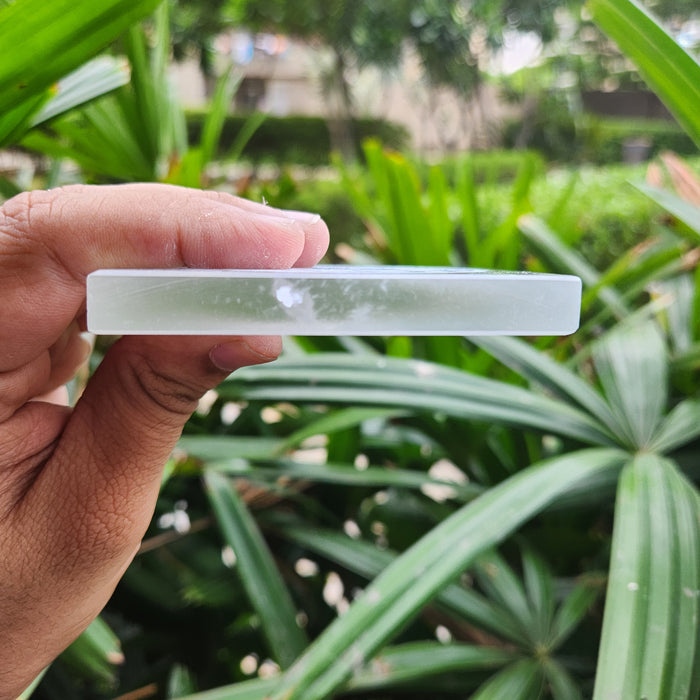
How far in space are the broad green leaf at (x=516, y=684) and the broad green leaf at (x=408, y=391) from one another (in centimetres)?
17

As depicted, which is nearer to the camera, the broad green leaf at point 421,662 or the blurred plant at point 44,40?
the blurred plant at point 44,40

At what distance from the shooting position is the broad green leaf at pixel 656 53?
30 centimetres

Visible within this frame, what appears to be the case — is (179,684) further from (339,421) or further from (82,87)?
(82,87)

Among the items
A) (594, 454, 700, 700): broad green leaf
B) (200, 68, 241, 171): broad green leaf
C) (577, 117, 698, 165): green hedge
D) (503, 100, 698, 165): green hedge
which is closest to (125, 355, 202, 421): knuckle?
(594, 454, 700, 700): broad green leaf

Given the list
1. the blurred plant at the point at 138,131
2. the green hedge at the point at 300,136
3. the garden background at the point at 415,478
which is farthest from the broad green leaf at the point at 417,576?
the green hedge at the point at 300,136

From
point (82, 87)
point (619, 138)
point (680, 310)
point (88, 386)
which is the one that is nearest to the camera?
point (88, 386)

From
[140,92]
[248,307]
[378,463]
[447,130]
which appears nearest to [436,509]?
[378,463]

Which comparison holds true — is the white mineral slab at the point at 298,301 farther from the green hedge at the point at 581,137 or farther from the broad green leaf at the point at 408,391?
the green hedge at the point at 581,137

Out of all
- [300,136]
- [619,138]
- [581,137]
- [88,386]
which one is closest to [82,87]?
[88,386]

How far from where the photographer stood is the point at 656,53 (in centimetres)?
30

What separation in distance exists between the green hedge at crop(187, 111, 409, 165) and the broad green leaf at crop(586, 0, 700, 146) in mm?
7424

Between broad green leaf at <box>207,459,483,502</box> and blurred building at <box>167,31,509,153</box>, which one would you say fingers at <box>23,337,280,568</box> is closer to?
broad green leaf at <box>207,459,483,502</box>

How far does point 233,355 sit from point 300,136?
27.6 ft

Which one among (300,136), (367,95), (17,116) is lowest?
(300,136)
